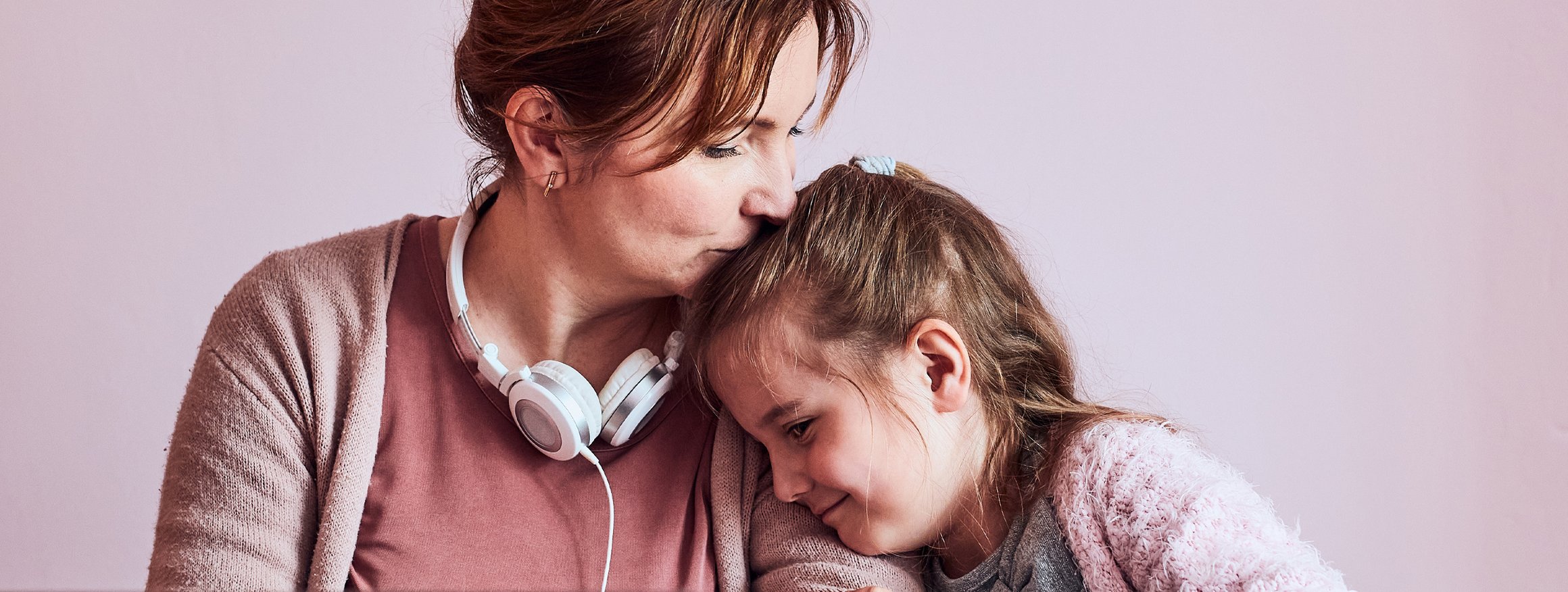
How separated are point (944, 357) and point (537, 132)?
0.48 metres

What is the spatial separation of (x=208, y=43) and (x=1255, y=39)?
1.53 meters

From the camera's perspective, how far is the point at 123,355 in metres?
1.90

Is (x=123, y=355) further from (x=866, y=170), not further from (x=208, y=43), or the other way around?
(x=866, y=170)

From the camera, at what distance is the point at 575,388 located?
1.26 metres

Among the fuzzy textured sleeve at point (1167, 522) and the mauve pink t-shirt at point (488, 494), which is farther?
the mauve pink t-shirt at point (488, 494)

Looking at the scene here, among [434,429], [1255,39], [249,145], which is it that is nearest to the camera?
[434,429]

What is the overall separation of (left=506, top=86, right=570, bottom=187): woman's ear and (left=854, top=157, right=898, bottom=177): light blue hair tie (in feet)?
1.11

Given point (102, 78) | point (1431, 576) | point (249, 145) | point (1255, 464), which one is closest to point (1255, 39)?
point (1255, 464)

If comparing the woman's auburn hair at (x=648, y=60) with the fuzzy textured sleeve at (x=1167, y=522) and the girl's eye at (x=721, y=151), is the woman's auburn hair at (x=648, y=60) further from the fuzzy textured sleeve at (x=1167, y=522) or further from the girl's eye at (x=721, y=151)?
the fuzzy textured sleeve at (x=1167, y=522)

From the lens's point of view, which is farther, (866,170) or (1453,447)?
(1453,447)

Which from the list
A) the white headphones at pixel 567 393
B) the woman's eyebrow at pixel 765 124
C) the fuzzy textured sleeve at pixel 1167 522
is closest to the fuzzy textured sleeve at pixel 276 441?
the white headphones at pixel 567 393

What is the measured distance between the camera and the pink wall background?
1.69m

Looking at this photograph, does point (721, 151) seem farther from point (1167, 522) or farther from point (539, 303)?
point (1167, 522)

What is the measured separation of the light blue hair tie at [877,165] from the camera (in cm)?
136
